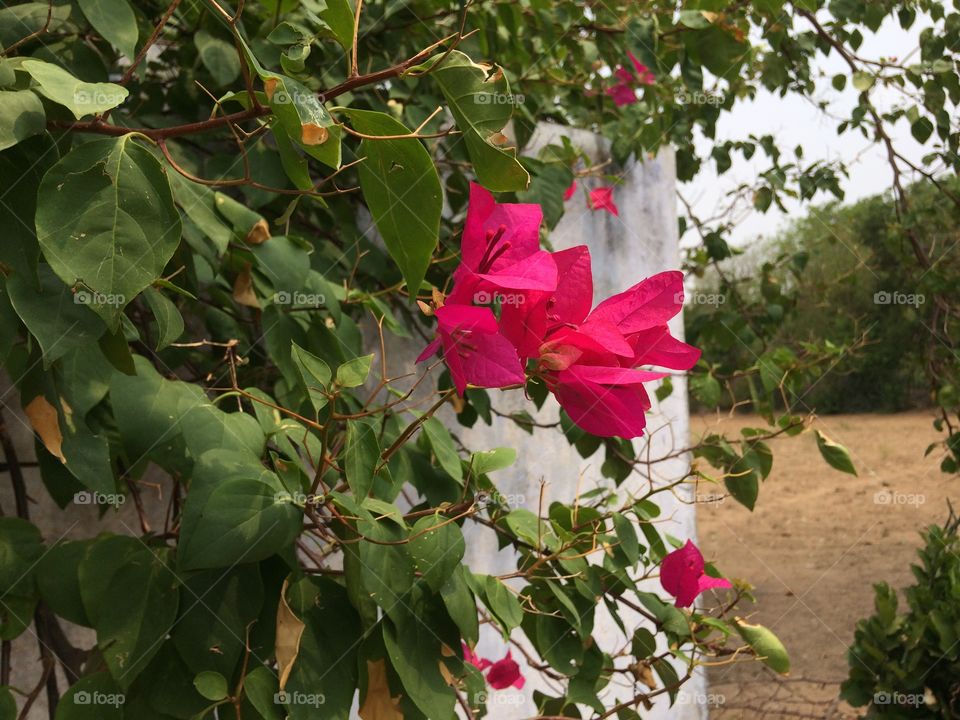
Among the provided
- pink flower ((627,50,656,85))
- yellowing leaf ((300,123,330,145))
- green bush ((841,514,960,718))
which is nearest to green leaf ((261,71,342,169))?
yellowing leaf ((300,123,330,145))

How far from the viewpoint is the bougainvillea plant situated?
1.57 ft

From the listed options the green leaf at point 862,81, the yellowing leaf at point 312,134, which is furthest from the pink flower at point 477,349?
the green leaf at point 862,81

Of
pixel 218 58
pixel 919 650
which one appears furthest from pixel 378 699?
pixel 919 650

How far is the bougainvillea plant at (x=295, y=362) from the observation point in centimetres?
48

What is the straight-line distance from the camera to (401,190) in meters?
0.49

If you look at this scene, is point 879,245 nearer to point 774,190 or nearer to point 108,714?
point 774,190

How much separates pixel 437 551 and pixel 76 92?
1.39 ft

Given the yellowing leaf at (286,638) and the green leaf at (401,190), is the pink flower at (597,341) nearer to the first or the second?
the green leaf at (401,190)

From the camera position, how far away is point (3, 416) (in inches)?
40.3

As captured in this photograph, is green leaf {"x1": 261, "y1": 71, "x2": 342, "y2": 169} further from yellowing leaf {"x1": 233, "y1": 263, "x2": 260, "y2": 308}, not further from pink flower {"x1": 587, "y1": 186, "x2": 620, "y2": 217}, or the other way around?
pink flower {"x1": 587, "y1": 186, "x2": 620, "y2": 217}

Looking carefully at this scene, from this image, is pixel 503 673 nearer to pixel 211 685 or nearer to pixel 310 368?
pixel 211 685

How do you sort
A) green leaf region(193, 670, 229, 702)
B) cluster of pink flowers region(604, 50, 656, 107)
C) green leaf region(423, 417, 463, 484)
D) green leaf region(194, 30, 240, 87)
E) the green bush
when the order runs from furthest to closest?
the green bush
cluster of pink flowers region(604, 50, 656, 107)
green leaf region(194, 30, 240, 87)
green leaf region(423, 417, 463, 484)
green leaf region(193, 670, 229, 702)

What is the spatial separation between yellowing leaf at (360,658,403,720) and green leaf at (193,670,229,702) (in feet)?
0.37

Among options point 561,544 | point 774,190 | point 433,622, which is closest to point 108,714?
point 433,622
